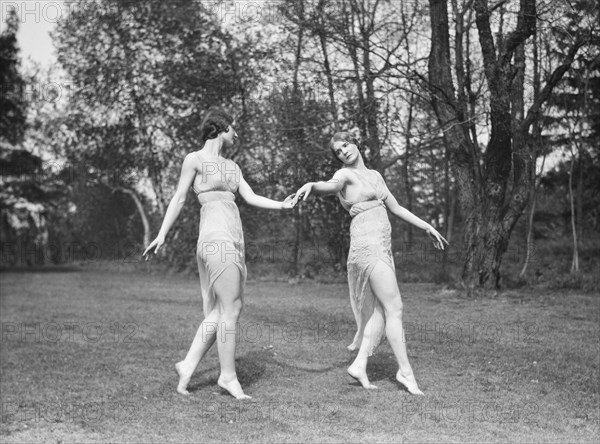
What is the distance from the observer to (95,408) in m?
6.98

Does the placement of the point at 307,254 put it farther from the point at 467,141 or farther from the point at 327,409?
the point at 327,409

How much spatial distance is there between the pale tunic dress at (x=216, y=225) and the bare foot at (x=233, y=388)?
731 mm

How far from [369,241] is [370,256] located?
155mm

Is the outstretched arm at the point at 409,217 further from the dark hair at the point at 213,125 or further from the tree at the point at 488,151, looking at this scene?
the tree at the point at 488,151

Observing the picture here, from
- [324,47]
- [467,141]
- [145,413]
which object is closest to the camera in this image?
[145,413]

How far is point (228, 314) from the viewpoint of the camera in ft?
23.2

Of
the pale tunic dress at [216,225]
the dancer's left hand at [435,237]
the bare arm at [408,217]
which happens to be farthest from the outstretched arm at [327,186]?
the dancer's left hand at [435,237]

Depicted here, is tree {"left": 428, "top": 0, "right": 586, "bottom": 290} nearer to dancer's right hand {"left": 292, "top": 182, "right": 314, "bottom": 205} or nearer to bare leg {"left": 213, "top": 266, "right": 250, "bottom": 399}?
dancer's right hand {"left": 292, "top": 182, "right": 314, "bottom": 205}

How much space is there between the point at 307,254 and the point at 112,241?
1131 inches

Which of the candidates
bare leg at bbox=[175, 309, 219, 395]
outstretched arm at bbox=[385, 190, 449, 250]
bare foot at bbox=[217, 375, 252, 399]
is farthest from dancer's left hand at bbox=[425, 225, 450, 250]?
bare foot at bbox=[217, 375, 252, 399]

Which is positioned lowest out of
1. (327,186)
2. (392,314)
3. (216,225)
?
(392,314)

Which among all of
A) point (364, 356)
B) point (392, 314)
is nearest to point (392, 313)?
point (392, 314)

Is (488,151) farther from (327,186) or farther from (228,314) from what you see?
(228,314)

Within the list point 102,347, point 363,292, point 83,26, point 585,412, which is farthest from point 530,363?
point 83,26
